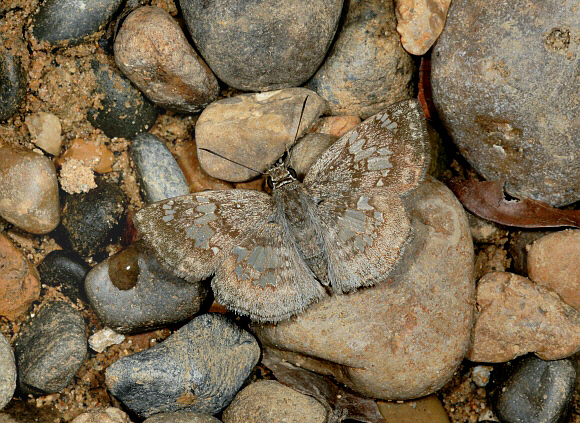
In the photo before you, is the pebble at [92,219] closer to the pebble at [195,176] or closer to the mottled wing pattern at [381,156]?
the pebble at [195,176]

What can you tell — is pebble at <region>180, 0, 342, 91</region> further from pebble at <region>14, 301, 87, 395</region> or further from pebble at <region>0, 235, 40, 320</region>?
pebble at <region>14, 301, 87, 395</region>

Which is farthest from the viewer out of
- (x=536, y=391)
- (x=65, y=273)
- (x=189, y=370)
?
(x=65, y=273)

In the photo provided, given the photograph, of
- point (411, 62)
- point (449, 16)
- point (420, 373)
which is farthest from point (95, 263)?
point (449, 16)

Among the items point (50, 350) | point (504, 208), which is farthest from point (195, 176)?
point (504, 208)

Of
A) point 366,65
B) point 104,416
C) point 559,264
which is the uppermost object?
point 366,65

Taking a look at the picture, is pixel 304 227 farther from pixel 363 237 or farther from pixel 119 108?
pixel 119 108

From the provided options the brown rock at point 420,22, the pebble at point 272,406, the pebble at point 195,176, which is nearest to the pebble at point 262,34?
the brown rock at point 420,22

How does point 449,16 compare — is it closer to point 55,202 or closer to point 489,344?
point 489,344
